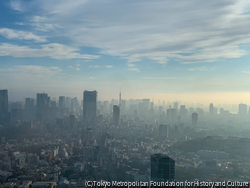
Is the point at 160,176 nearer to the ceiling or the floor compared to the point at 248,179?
nearer to the ceiling

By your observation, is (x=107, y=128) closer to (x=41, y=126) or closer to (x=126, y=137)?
(x=126, y=137)

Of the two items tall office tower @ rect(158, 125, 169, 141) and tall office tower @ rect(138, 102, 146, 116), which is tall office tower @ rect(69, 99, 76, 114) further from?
tall office tower @ rect(158, 125, 169, 141)

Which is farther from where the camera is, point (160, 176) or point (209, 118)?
point (209, 118)

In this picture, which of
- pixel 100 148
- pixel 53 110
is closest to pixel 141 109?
pixel 53 110

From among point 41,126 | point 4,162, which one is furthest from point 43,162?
point 41,126

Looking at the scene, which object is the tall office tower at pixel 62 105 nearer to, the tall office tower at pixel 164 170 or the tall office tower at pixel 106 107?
the tall office tower at pixel 106 107

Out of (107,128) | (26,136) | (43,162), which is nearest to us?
(43,162)

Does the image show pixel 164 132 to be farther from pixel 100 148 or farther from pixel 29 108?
pixel 29 108

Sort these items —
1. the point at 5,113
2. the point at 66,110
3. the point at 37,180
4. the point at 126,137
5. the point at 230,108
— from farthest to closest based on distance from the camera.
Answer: the point at 230,108 → the point at 66,110 → the point at 5,113 → the point at 126,137 → the point at 37,180

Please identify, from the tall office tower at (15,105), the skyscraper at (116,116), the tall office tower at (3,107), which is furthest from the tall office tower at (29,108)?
the skyscraper at (116,116)
